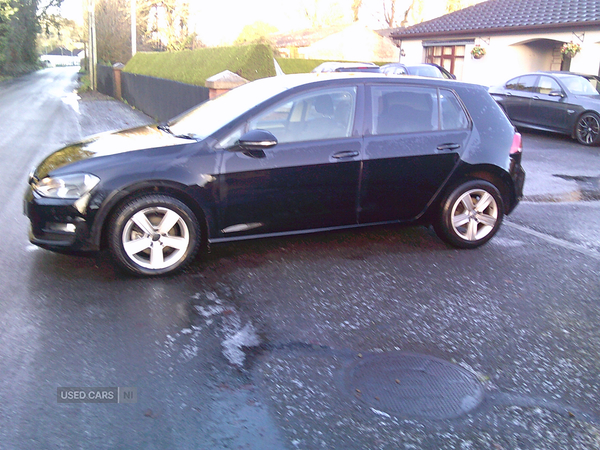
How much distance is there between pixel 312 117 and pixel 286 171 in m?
0.58

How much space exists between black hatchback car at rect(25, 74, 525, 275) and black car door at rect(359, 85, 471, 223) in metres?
0.01

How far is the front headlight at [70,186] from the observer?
15.8 feet

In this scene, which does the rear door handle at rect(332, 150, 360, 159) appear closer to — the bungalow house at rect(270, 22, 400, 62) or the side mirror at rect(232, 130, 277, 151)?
the side mirror at rect(232, 130, 277, 151)

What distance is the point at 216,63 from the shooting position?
16047 millimetres

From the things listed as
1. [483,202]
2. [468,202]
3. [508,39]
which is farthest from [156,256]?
[508,39]

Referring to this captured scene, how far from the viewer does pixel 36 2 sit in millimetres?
54906

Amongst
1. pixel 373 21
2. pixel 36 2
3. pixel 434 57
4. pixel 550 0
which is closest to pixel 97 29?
pixel 36 2

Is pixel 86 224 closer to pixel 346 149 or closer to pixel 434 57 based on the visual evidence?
pixel 346 149

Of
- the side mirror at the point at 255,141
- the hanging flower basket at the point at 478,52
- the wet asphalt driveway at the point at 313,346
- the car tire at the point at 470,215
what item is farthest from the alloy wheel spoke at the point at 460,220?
the hanging flower basket at the point at 478,52

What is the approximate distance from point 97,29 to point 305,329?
4062 centimetres

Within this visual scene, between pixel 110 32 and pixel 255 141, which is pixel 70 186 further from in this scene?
pixel 110 32

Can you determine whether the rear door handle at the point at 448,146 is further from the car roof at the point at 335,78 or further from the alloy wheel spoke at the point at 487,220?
the alloy wheel spoke at the point at 487,220

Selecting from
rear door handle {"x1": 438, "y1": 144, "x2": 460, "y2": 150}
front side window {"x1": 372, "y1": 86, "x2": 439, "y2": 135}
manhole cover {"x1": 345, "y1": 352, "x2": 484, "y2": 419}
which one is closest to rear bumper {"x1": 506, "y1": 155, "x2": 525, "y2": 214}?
rear door handle {"x1": 438, "y1": 144, "x2": 460, "y2": 150}

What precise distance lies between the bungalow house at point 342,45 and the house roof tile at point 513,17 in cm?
1920
